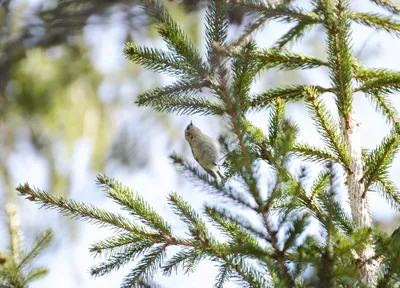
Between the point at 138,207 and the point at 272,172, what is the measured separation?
0.41 m

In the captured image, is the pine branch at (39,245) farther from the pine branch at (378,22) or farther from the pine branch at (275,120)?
the pine branch at (378,22)

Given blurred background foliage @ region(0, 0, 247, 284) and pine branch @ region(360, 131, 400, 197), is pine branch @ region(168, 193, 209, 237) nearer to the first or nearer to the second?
pine branch @ region(360, 131, 400, 197)

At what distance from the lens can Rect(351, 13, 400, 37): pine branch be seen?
1708 millimetres

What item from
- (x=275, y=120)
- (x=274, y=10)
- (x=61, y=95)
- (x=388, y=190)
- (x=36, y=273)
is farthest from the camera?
(x=61, y=95)

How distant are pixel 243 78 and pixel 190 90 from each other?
13 centimetres

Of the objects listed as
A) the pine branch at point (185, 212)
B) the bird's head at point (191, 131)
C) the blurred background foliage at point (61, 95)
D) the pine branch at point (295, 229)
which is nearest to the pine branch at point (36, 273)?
the pine branch at point (185, 212)

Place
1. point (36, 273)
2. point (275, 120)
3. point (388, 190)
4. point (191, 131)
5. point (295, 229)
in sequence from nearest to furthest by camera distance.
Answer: point (295, 229) → point (36, 273) → point (275, 120) → point (388, 190) → point (191, 131)

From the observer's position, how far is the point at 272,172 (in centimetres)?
110

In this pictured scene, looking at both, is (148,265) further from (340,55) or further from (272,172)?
(340,55)

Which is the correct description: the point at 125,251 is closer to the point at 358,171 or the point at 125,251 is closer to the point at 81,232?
the point at 358,171

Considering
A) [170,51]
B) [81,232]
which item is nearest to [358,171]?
[170,51]

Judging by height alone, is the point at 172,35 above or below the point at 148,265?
above

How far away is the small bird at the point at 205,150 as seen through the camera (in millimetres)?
1682

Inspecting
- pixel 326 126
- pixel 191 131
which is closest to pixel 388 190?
pixel 326 126
